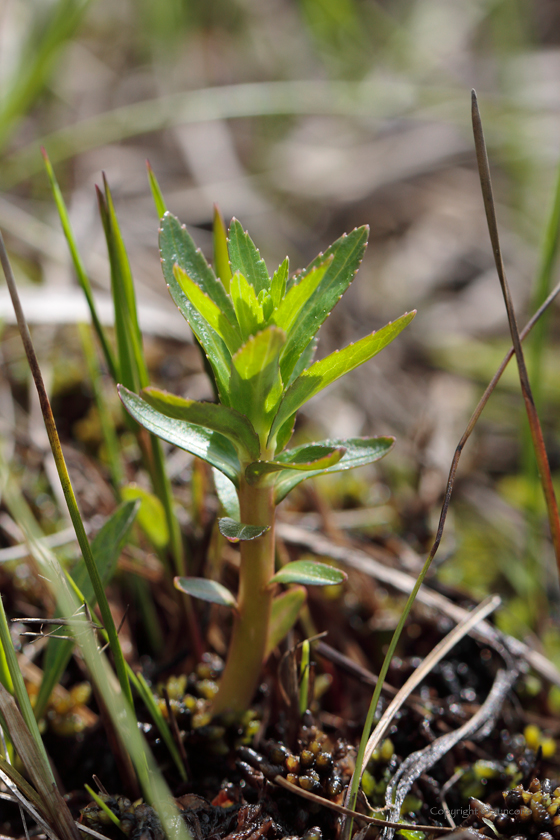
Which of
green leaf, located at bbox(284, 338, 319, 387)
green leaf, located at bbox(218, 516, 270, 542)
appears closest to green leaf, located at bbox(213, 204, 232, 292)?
green leaf, located at bbox(284, 338, 319, 387)

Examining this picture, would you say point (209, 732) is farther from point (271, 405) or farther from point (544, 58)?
point (544, 58)

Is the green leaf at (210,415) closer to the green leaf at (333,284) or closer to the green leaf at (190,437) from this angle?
the green leaf at (190,437)

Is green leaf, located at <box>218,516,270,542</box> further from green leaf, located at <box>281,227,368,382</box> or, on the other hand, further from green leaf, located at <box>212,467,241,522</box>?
green leaf, located at <box>281,227,368,382</box>

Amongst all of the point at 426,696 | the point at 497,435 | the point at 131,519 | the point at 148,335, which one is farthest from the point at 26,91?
the point at 426,696

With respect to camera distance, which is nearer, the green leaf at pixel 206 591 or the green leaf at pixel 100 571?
the green leaf at pixel 206 591

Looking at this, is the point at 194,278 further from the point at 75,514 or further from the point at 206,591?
the point at 206,591

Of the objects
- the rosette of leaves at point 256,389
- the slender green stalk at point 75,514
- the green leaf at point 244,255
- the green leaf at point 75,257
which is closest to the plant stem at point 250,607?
the rosette of leaves at point 256,389

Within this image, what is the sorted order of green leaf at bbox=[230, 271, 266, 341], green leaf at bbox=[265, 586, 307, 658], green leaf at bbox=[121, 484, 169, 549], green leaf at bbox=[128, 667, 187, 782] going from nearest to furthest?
green leaf at bbox=[230, 271, 266, 341]
green leaf at bbox=[128, 667, 187, 782]
green leaf at bbox=[265, 586, 307, 658]
green leaf at bbox=[121, 484, 169, 549]
